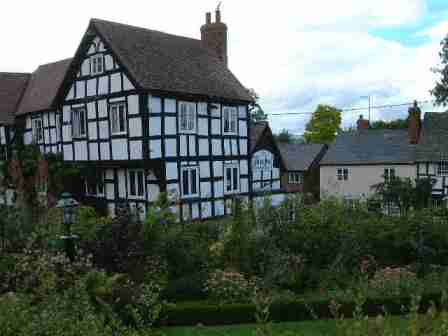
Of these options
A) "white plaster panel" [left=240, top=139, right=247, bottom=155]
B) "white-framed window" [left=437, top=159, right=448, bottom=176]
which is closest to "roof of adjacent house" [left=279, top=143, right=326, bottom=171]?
"white-framed window" [left=437, top=159, right=448, bottom=176]

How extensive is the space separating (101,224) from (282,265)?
466 cm

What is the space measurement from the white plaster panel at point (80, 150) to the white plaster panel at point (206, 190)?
5.83 meters

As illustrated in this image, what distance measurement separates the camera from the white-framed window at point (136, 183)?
64.3 feet

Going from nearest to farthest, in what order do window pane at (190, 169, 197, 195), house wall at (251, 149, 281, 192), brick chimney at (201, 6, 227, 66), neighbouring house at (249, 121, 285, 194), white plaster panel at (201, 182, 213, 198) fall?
window pane at (190, 169, 197, 195) < white plaster panel at (201, 182, 213, 198) < brick chimney at (201, 6, 227, 66) < house wall at (251, 149, 281, 192) < neighbouring house at (249, 121, 285, 194)

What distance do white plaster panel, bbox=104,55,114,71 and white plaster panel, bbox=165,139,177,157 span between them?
13.6ft

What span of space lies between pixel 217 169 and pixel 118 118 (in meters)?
5.26

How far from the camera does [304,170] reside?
3825 cm

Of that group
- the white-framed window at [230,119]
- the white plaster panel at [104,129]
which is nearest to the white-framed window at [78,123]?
the white plaster panel at [104,129]

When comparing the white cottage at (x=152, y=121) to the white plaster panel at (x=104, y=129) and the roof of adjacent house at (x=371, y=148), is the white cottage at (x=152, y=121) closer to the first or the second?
the white plaster panel at (x=104, y=129)

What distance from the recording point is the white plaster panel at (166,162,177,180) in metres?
18.7

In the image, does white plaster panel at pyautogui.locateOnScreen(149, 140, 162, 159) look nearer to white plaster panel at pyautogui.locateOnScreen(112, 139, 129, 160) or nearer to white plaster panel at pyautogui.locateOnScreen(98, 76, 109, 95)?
white plaster panel at pyautogui.locateOnScreen(112, 139, 129, 160)

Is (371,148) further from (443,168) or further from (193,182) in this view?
(193,182)

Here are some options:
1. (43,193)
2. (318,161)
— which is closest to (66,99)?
(43,193)

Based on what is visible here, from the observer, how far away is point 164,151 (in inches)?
732
